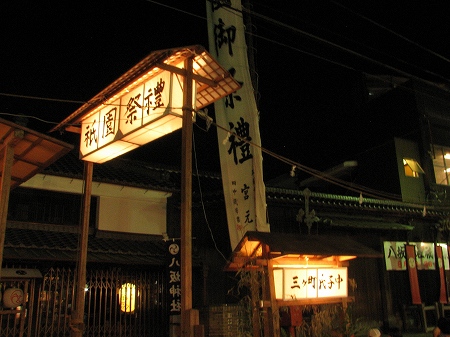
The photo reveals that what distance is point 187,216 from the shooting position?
7.34m

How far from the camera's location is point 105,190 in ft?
46.7

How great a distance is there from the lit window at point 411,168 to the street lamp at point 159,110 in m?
17.7

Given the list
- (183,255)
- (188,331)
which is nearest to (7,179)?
(183,255)

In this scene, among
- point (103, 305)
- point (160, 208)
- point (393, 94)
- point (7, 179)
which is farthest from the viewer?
point (393, 94)

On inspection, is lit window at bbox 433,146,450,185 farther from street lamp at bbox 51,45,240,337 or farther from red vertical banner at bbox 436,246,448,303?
street lamp at bbox 51,45,240,337

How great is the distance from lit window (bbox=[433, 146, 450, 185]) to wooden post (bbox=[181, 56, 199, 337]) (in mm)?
21152

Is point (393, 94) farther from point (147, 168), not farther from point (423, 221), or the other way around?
point (147, 168)

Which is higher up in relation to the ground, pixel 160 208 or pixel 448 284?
pixel 160 208

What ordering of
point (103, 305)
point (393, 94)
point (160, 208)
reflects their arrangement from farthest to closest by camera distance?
point (393, 94), point (160, 208), point (103, 305)

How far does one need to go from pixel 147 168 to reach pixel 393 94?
59.3 feet

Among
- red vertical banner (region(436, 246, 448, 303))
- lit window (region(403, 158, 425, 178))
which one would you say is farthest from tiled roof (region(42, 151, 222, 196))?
lit window (region(403, 158, 425, 178))

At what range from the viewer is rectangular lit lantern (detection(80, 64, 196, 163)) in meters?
8.21

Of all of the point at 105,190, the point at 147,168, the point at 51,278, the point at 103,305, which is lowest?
the point at 103,305

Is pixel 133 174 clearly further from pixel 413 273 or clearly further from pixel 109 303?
pixel 413 273
